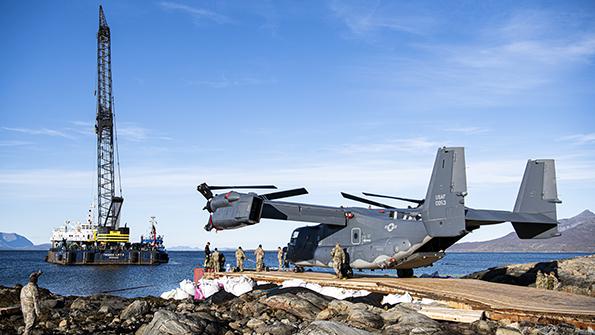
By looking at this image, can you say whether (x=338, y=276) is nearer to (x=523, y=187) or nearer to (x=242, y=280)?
(x=242, y=280)

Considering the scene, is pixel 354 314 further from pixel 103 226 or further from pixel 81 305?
pixel 103 226

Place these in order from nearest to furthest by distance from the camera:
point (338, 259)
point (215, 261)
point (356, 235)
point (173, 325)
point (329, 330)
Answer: point (329, 330)
point (173, 325)
point (338, 259)
point (356, 235)
point (215, 261)

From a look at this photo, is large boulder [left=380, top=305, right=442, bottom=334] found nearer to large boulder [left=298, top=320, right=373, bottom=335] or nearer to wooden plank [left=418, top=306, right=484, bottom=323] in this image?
wooden plank [left=418, top=306, right=484, bottom=323]

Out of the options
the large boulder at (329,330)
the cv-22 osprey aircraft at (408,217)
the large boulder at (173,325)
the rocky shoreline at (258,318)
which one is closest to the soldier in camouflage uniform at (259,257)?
the cv-22 osprey aircraft at (408,217)

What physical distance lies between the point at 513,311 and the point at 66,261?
8975 centimetres

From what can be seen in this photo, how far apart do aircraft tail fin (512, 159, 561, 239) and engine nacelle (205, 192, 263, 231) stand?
1215cm

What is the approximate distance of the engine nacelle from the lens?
26.5 m

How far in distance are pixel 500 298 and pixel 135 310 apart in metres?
13.8

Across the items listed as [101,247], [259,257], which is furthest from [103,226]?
[259,257]

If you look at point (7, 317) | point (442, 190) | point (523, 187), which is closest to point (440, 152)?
point (442, 190)

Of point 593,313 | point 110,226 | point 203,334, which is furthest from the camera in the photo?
point 110,226

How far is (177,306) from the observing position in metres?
25.1

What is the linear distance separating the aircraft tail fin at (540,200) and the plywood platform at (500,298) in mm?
4959

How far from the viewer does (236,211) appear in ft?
88.2
